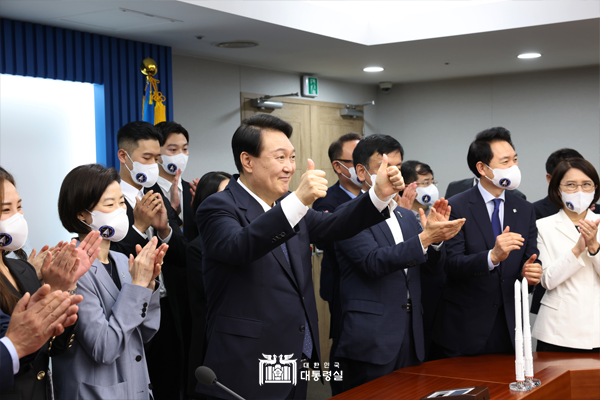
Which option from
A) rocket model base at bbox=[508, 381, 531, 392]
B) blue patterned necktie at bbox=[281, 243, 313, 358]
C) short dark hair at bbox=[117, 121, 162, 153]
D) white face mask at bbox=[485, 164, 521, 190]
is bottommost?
rocket model base at bbox=[508, 381, 531, 392]

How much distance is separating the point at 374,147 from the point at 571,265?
3.86ft

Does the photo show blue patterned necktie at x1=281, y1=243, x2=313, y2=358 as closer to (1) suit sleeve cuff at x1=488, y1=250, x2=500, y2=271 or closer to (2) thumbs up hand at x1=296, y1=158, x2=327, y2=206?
(2) thumbs up hand at x1=296, y1=158, x2=327, y2=206

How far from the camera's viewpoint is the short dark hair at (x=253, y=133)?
232cm

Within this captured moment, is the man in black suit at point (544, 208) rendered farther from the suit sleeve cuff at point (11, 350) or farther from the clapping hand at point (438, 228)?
the suit sleeve cuff at point (11, 350)

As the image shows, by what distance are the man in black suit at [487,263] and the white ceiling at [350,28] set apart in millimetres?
1535

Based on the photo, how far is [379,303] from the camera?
2908 mm

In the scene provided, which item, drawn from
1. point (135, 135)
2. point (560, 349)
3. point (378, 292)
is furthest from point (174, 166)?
point (560, 349)

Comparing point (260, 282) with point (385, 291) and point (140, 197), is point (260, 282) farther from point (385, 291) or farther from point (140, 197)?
point (140, 197)

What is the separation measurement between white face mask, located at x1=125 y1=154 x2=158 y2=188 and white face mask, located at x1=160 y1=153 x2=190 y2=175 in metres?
0.40

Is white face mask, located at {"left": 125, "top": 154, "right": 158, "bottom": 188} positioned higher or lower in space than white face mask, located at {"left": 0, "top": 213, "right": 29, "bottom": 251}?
higher

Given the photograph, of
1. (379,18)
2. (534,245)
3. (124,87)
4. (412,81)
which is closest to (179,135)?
(124,87)

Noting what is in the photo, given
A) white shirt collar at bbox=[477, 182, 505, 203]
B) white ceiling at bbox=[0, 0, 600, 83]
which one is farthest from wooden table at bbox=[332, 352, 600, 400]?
white ceiling at bbox=[0, 0, 600, 83]

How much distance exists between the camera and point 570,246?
3279 mm

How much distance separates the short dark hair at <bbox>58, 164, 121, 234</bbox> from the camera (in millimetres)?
2477
